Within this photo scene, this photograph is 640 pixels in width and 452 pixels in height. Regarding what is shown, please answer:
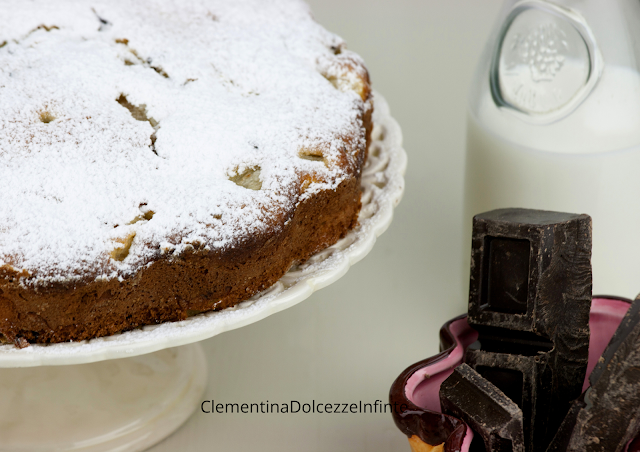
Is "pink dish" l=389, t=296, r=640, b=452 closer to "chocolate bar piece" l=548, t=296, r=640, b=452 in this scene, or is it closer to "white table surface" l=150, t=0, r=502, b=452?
"chocolate bar piece" l=548, t=296, r=640, b=452

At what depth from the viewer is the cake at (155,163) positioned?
89 cm

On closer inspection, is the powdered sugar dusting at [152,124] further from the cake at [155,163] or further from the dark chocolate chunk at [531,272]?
the dark chocolate chunk at [531,272]

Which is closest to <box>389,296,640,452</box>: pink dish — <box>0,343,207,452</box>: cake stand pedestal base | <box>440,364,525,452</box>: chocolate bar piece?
<box>440,364,525,452</box>: chocolate bar piece

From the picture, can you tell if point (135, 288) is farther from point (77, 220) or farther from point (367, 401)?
point (367, 401)

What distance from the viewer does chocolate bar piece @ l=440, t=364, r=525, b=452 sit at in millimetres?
754

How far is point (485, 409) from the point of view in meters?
0.77

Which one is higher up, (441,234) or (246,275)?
(246,275)

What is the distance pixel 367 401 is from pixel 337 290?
32cm

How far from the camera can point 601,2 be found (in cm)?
117

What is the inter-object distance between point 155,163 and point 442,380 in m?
0.49

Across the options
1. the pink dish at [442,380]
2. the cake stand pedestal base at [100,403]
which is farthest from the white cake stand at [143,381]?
the pink dish at [442,380]

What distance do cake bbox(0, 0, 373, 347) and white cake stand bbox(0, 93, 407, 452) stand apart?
4 centimetres

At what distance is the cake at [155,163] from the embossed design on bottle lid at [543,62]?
0.26 metres

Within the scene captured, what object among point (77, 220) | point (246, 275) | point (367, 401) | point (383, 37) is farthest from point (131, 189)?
point (383, 37)
